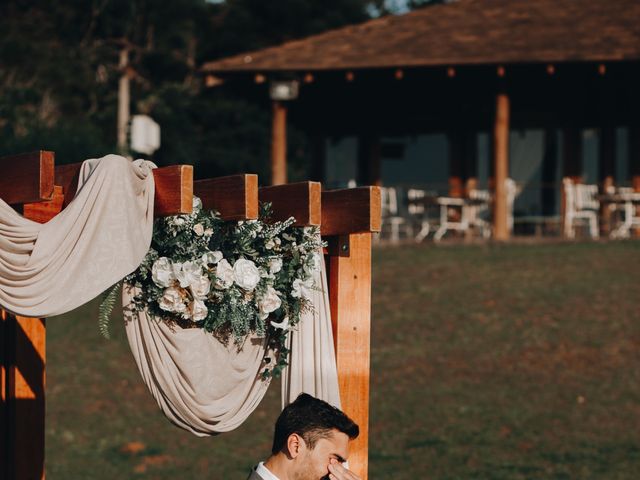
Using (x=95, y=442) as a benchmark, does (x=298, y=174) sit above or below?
above

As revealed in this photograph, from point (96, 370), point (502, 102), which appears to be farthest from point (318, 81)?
point (96, 370)

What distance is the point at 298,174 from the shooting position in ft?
125

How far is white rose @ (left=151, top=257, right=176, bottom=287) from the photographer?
626 cm

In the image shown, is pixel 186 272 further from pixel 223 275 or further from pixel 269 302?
pixel 269 302

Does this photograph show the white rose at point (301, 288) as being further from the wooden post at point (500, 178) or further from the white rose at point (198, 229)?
the wooden post at point (500, 178)

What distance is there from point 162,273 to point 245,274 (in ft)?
1.41

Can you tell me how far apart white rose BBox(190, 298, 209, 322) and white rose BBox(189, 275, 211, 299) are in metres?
0.04

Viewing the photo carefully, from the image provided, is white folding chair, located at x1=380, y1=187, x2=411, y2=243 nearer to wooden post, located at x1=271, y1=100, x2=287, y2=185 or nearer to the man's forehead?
wooden post, located at x1=271, y1=100, x2=287, y2=185

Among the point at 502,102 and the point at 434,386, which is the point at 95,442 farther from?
the point at 502,102

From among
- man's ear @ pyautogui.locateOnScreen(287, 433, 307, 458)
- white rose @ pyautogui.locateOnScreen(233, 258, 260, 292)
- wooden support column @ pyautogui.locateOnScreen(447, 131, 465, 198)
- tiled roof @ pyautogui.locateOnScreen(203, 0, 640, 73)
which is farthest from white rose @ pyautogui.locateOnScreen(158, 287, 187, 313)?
wooden support column @ pyautogui.locateOnScreen(447, 131, 465, 198)

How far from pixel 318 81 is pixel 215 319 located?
16767 mm

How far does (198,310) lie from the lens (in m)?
6.32

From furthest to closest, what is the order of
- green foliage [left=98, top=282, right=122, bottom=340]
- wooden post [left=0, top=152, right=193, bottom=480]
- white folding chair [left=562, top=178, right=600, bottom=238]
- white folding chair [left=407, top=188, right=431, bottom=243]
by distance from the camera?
white folding chair [left=407, top=188, right=431, bottom=243]
white folding chair [left=562, top=178, right=600, bottom=238]
wooden post [left=0, top=152, right=193, bottom=480]
green foliage [left=98, top=282, right=122, bottom=340]

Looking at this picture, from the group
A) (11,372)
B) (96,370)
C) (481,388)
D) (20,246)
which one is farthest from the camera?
(96,370)
